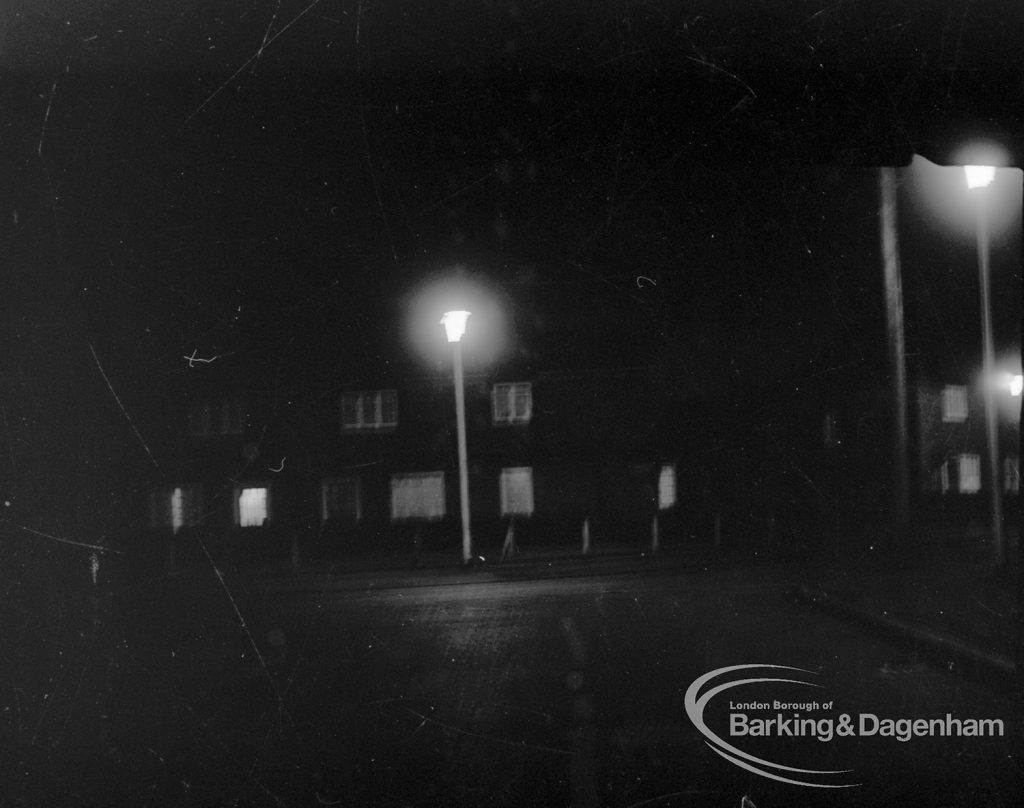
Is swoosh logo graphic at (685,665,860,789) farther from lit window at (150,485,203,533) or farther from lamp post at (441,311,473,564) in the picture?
lit window at (150,485,203,533)

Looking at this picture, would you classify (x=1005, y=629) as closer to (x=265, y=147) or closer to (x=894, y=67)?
(x=894, y=67)

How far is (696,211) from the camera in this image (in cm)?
117

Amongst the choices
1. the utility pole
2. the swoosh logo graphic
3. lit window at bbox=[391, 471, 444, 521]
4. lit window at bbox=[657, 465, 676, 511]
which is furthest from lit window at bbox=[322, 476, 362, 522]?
the utility pole

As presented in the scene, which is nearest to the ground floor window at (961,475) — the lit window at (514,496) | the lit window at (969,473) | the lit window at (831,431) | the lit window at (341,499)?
the lit window at (969,473)

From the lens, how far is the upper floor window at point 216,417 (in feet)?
3.73

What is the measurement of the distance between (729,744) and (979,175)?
888mm

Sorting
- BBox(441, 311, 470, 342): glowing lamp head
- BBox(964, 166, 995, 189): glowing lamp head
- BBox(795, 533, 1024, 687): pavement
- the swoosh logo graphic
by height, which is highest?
BBox(964, 166, 995, 189): glowing lamp head

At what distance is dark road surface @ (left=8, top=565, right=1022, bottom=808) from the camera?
116 cm

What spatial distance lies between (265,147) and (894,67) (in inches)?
35.8

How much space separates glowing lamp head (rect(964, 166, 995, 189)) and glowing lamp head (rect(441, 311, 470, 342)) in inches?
29.1

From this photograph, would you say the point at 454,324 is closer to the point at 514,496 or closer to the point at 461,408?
the point at 461,408

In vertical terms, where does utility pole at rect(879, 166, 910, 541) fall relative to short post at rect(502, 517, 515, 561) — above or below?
above

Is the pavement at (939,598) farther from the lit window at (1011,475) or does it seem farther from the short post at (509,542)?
the short post at (509,542)

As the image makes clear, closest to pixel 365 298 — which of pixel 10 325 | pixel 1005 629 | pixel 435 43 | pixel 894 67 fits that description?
pixel 435 43
